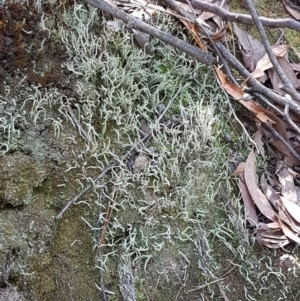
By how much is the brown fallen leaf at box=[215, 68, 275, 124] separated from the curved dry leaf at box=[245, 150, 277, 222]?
0.79 feet

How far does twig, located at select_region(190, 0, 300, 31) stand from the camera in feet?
6.44

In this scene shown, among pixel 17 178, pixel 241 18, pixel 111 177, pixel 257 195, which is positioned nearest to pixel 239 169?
pixel 257 195

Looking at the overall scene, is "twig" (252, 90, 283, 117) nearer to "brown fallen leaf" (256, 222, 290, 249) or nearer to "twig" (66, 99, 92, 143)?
"brown fallen leaf" (256, 222, 290, 249)

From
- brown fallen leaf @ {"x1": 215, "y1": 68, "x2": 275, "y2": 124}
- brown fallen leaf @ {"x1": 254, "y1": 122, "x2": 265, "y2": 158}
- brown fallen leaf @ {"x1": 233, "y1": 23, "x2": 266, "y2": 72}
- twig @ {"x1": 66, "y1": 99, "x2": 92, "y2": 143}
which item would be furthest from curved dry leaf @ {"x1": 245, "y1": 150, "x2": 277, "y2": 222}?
twig @ {"x1": 66, "y1": 99, "x2": 92, "y2": 143}

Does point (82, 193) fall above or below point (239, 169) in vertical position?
below

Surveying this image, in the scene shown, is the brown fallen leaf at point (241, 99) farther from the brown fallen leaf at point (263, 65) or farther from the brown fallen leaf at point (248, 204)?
the brown fallen leaf at point (248, 204)

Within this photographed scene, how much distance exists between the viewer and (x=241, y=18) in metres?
2.03

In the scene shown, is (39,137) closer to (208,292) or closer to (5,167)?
(5,167)

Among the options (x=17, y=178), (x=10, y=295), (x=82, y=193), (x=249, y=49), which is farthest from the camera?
(x=249, y=49)

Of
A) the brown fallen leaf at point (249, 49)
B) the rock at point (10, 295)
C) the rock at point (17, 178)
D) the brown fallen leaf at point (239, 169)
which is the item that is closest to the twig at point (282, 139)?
the brown fallen leaf at point (239, 169)

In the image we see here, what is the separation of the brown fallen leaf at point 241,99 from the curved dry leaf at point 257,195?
9.4 inches

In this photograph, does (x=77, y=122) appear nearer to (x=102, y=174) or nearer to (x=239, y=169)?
(x=102, y=174)

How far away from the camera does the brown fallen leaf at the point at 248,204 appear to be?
1844 millimetres

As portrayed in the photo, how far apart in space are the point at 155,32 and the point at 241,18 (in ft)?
1.33
